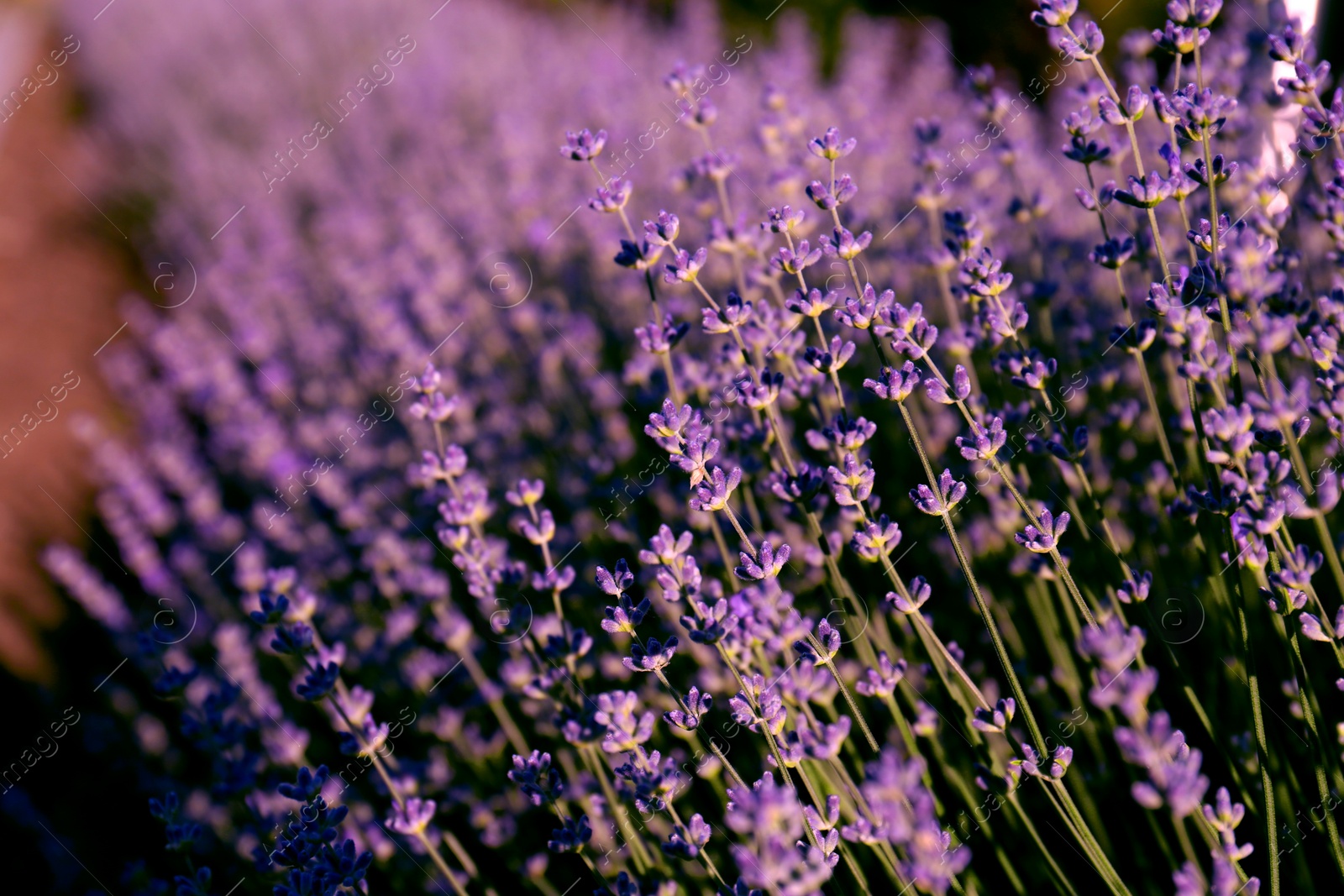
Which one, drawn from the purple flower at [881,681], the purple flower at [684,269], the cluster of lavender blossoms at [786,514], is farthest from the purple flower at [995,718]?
the purple flower at [684,269]

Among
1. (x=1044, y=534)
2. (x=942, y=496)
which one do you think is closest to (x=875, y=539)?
(x=942, y=496)

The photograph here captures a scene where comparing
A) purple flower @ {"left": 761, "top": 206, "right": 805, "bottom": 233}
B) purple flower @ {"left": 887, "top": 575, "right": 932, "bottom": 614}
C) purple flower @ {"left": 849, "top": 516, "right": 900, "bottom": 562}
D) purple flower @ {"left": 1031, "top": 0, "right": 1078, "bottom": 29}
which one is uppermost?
purple flower @ {"left": 1031, "top": 0, "right": 1078, "bottom": 29}

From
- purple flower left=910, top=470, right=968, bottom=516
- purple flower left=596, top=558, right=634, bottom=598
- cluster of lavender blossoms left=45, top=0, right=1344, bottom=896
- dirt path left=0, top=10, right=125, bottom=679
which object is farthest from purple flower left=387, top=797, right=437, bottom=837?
dirt path left=0, top=10, right=125, bottom=679

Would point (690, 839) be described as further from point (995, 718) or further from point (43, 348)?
point (43, 348)

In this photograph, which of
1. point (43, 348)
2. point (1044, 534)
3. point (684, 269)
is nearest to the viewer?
point (1044, 534)

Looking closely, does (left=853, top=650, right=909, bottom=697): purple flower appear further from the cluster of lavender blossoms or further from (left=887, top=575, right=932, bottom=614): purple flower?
(left=887, top=575, right=932, bottom=614): purple flower
